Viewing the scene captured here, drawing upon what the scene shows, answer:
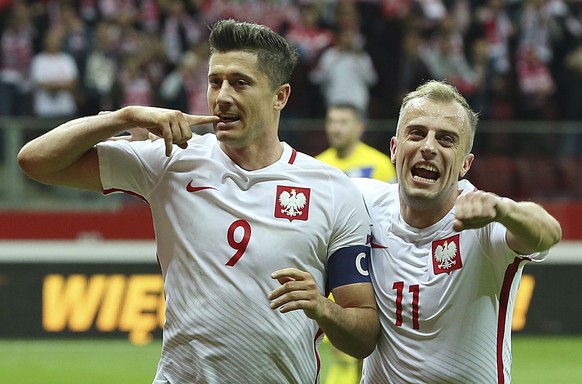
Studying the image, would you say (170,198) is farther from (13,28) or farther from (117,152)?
(13,28)

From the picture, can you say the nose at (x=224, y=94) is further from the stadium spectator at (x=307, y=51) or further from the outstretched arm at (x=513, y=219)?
the stadium spectator at (x=307, y=51)

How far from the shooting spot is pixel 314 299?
4.45m

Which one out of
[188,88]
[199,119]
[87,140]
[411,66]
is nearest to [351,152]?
[188,88]

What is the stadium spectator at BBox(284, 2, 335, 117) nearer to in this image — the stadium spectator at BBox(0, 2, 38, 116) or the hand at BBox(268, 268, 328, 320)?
the stadium spectator at BBox(0, 2, 38, 116)

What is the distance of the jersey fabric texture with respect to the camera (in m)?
10.5

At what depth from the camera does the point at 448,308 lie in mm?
4836

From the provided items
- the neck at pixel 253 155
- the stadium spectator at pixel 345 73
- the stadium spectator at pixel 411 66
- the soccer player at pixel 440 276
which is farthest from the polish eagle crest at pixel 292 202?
the stadium spectator at pixel 411 66

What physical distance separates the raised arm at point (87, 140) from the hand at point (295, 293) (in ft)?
2.26

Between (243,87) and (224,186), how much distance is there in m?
0.43

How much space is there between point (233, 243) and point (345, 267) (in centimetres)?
49

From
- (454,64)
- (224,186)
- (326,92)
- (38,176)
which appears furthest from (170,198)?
(454,64)

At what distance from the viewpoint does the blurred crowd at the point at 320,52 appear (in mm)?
14430

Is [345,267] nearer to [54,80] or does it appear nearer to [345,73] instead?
[345,73]

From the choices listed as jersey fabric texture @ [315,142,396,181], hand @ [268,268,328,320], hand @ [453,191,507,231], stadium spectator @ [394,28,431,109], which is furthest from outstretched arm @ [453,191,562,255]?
stadium spectator @ [394,28,431,109]
